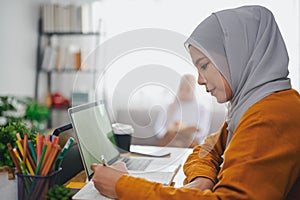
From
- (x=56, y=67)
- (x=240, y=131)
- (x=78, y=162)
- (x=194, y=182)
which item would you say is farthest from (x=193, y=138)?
(x=56, y=67)

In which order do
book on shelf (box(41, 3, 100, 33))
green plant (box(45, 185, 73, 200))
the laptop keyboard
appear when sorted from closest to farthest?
1. green plant (box(45, 185, 73, 200))
2. the laptop keyboard
3. book on shelf (box(41, 3, 100, 33))

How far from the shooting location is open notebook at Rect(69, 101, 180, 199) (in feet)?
4.20

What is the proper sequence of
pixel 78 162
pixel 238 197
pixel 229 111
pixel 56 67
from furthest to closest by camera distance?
pixel 56 67, pixel 78 162, pixel 229 111, pixel 238 197

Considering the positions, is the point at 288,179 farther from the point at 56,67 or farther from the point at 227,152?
the point at 56,67

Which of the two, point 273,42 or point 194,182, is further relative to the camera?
point 194,182

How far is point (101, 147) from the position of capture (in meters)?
1.44

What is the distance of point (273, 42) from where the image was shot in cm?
109

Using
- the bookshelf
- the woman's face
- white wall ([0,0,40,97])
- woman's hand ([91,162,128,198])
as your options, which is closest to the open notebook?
woman's hand ([91,162,128,198])

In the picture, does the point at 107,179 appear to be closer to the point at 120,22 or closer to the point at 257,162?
the point at 257,162

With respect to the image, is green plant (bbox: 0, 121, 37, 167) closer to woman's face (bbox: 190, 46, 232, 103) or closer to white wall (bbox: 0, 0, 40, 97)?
woman's face (bbox: 190, 46, 232, 103)

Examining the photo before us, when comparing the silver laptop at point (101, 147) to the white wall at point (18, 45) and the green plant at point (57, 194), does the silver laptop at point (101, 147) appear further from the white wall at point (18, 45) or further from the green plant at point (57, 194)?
the white wall at point (18, 45)

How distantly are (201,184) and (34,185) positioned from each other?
0.47 metres

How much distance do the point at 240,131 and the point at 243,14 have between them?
1.10 ft

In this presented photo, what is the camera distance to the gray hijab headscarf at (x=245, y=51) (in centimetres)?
107
